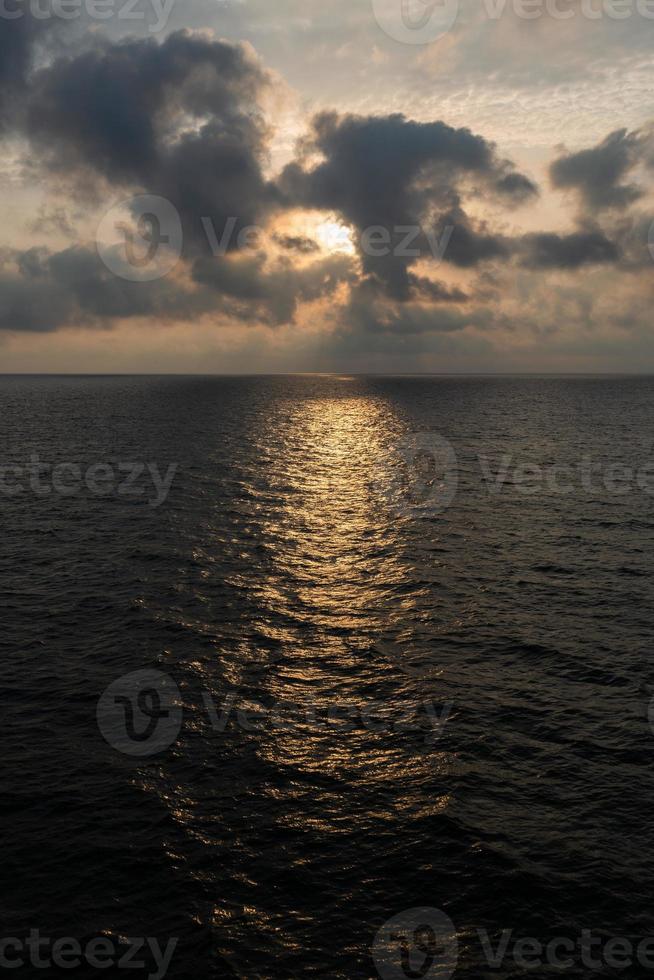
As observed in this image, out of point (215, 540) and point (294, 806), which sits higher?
point (215, 540)

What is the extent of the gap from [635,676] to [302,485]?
5076cm

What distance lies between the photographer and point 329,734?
24.9 metres

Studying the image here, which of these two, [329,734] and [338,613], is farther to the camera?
[338,613]

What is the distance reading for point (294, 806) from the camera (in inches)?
818

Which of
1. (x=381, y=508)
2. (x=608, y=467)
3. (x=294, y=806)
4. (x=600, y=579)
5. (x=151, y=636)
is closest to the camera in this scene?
(x=294, y=806)

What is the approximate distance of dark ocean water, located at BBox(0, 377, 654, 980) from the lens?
668 inches

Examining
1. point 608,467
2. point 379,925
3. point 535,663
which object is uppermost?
point 608,467

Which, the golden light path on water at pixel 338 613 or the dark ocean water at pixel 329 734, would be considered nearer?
the dark ocean water at pixel 329 734

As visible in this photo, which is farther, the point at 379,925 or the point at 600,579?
the point at 600,579

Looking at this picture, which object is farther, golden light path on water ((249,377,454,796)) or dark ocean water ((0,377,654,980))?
golden light path on water ((249,377,454,796))

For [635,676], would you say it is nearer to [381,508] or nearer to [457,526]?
[457,526]

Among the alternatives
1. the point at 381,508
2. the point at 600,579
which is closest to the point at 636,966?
the point at 600,579

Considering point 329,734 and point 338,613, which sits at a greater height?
point 338,613

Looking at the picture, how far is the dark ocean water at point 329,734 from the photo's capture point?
55.7 feet
